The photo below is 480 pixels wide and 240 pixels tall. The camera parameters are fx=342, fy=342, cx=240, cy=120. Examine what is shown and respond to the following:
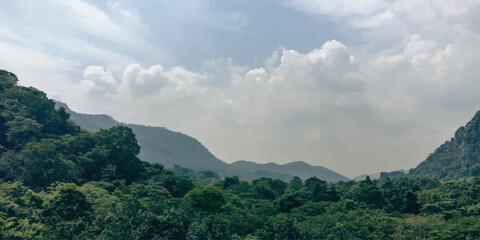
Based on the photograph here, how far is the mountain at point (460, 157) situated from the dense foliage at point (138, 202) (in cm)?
8937

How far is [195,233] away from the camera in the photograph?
3170cm

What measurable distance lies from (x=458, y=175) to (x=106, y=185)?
13519 cm

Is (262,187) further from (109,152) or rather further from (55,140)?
(55,140)

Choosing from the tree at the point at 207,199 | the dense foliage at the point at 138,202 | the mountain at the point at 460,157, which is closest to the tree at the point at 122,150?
the dense foliage at the point at 138,202

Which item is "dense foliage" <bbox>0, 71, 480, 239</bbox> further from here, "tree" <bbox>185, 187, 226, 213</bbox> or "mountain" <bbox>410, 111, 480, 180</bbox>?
"mountain" <bbox>410, 111, 480, 180</bbox>

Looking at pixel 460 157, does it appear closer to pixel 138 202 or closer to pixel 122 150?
pixel 122 150

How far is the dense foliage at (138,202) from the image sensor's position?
1281 inches

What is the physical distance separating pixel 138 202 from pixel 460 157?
148516 mm

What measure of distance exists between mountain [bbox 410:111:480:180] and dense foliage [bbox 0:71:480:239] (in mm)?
89365

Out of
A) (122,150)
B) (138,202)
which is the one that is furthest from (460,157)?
(138,202)

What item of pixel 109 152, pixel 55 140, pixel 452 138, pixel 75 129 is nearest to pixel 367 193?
pixel 109 152

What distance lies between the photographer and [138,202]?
3688 centimetres

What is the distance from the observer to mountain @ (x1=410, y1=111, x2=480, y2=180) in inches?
5320

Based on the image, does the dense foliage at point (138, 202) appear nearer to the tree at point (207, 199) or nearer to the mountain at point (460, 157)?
the tree at point (207, 199)
